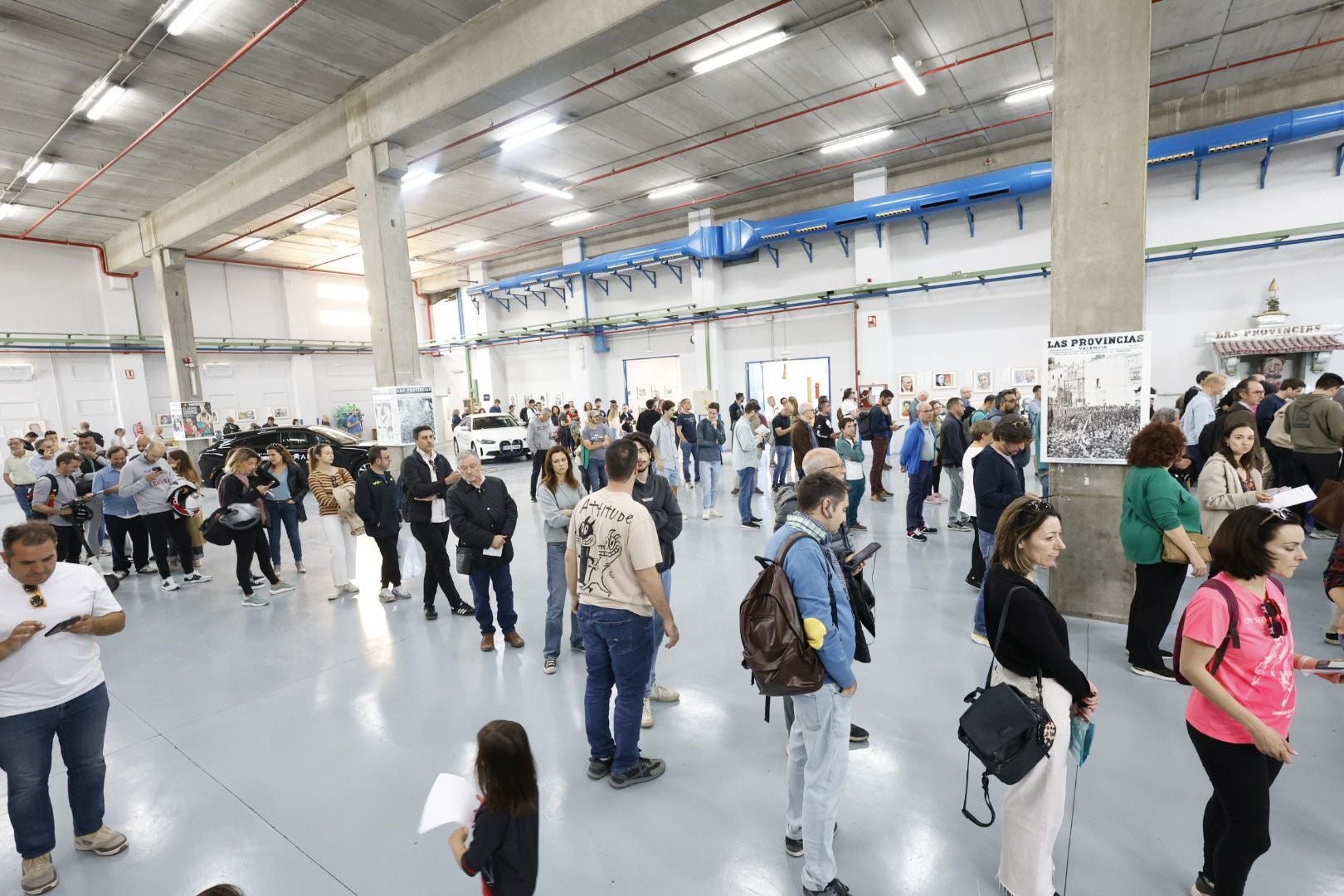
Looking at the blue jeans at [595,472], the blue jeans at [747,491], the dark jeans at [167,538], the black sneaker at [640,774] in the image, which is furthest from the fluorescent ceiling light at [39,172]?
the black sneaker at [640,774]

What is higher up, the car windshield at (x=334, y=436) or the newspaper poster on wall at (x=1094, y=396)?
the newspaper poster on wall at (x=1094, y=396)

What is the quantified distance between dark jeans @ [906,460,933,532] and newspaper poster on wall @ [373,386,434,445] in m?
6.73

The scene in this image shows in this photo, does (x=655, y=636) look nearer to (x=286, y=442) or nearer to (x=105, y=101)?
(x=105, y=101)

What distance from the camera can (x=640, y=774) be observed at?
288 centimetres

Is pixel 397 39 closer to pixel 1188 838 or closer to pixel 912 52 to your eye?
pixel 912 52

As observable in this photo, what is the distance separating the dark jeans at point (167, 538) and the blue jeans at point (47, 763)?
184 inches

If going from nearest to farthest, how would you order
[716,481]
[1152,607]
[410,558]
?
[1152,607], [410,558], [716,481]

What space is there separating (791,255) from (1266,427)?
10044mm

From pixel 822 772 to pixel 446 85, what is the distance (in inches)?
325

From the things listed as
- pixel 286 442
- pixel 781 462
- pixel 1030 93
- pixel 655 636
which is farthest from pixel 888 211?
pixel 286 442

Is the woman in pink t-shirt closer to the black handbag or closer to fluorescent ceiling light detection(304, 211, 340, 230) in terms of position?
the black handbag

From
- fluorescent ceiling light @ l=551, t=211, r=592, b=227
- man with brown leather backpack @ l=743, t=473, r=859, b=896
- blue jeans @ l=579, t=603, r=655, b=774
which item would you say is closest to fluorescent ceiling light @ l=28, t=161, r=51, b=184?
fluorescent ceiling light @ l=551, t=211, r=592, b=227

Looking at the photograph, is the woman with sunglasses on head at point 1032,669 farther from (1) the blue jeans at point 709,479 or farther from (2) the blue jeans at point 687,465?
(2) the blue jeans at point 687,465

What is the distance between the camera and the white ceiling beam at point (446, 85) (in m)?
5.87
